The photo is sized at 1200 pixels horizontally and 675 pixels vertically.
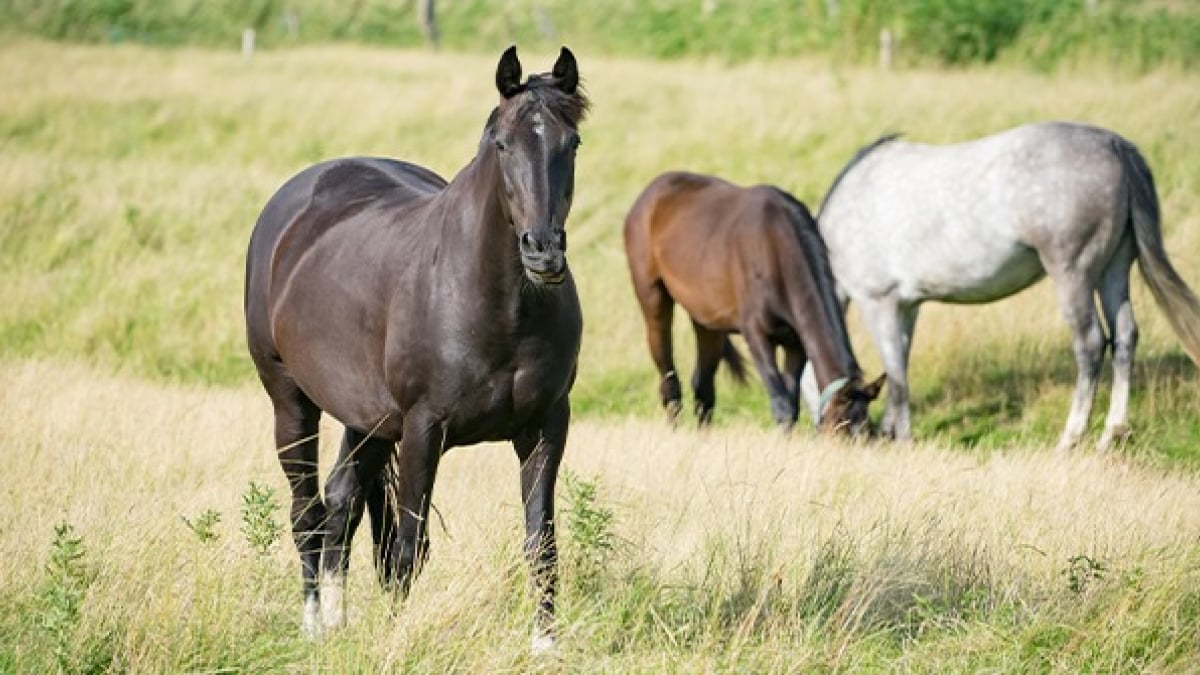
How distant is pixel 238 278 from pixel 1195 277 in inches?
333

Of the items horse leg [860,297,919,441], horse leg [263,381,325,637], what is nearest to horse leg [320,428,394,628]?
horse leg [263,381,325,637]

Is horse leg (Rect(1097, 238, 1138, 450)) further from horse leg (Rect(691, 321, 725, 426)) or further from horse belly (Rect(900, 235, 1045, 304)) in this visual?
horse leg (Rect(691, 321, 725, 426))

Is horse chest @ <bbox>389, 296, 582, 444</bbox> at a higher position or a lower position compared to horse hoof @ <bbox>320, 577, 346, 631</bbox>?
higher

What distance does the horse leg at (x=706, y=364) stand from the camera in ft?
37.1

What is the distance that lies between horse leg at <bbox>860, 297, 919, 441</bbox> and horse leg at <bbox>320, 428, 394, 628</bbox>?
17.9 feet

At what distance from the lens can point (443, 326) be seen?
16.0 feet

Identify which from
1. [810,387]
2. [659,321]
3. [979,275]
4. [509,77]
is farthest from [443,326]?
[659,321]

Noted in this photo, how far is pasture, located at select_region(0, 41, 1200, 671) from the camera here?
476 cm

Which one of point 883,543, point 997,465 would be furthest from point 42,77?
point 883,543

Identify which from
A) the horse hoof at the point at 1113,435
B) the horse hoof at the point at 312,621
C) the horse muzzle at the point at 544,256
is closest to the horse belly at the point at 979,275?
the horse hoof at the point at 1113,435

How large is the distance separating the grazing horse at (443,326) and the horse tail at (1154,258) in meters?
5.90

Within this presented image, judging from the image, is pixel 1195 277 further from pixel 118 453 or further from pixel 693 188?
pixel 118 453

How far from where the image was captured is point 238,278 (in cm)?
1420

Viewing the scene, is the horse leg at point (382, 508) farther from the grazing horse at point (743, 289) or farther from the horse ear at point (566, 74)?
the grazing horse at point (743, 289)
